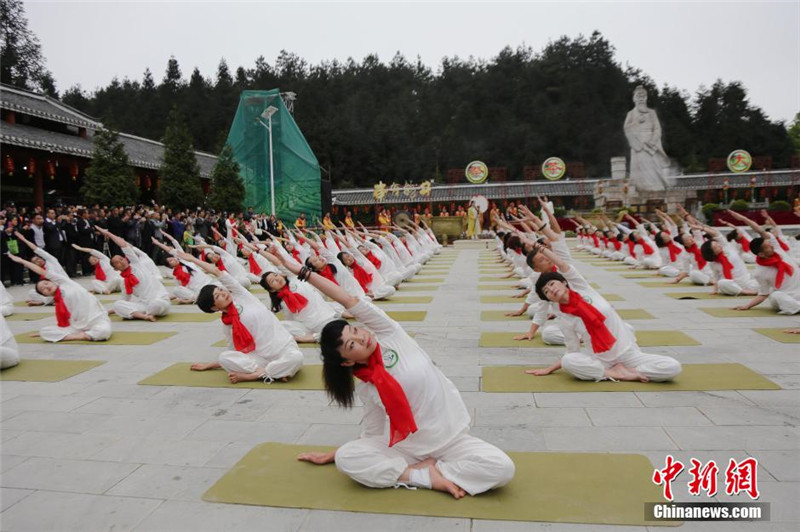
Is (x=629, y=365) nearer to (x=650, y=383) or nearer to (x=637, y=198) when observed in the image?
(x=650, y=383)

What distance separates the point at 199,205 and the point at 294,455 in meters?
18.5

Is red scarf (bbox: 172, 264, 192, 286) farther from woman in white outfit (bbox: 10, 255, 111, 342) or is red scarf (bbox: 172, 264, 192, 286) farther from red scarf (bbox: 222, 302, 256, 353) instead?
red scarf (bbox: 222, 302, 256, 353)

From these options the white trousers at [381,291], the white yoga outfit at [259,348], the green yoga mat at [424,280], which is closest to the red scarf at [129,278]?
the white trousers at [381,291]

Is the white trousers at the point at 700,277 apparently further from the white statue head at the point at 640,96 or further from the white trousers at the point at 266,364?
the white statue head at the point at 640,96

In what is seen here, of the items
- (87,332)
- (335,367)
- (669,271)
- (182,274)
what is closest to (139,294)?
(182,274)

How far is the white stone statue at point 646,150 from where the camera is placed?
26.9 m

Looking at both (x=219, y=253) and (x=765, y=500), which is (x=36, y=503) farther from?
(x=219, y=253)

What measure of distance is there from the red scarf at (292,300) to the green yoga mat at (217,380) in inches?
42.3

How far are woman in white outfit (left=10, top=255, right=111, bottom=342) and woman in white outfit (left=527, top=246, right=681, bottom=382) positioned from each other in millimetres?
5406

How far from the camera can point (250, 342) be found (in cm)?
495

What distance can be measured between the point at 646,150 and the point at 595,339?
2547 cm

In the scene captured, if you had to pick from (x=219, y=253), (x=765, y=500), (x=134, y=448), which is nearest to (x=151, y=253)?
(x=219, y=253)

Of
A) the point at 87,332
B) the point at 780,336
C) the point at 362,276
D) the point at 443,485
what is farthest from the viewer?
the point at 362,276

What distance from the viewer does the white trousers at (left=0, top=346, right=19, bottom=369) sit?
5.48 metres
